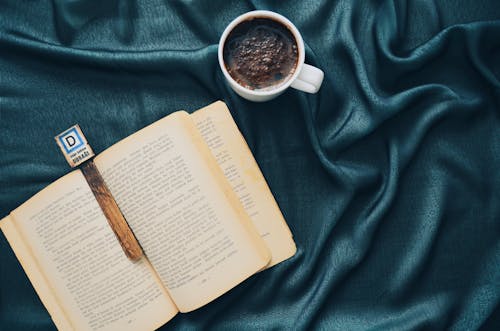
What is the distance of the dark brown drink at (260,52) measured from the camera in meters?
0.67

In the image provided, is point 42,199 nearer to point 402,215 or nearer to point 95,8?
point 95,8

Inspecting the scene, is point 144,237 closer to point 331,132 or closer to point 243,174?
point 243,174

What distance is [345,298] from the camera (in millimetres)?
747

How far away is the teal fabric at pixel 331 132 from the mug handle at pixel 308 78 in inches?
3.0

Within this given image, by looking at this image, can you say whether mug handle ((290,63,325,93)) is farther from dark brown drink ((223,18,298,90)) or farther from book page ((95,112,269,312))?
book page ((95,112,269,312))

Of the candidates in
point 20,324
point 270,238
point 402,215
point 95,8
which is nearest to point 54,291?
point 20,324

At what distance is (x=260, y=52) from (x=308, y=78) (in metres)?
0.09

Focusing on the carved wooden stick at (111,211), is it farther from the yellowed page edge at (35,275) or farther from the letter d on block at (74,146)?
the yellowed page edge at (35,275)

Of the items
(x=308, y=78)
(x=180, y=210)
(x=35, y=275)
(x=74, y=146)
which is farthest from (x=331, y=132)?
(x=35, y=275)

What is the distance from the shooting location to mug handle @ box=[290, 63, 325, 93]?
0.65 meters

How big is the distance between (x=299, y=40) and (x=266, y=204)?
0.87 ft

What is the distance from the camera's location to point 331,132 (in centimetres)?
75

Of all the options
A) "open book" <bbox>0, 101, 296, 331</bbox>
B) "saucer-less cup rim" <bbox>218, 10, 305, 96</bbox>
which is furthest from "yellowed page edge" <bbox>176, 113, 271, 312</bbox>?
"saucer-less cup rim" <bbox>218, 10, 305, 96</bbox>

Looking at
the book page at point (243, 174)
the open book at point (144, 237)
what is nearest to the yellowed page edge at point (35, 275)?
the open book at point (144, 237)
